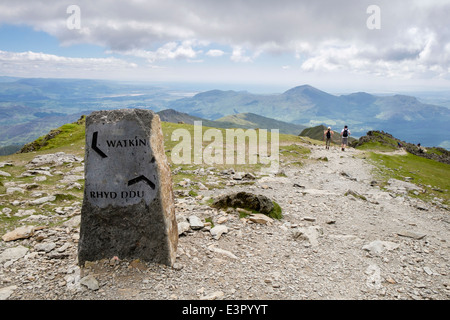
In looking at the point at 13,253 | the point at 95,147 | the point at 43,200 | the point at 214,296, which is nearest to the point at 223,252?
the point at 214,296

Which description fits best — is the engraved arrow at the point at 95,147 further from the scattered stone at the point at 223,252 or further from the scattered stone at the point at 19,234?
the scattered stone at the point at 223,252

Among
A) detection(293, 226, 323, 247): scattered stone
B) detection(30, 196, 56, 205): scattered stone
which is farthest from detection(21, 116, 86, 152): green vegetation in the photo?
detection(293, 226, 323, 247): scattered stone

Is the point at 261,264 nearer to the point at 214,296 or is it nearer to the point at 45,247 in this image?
the point at 214,296

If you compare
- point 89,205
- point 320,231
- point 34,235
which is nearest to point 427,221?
point 320,231

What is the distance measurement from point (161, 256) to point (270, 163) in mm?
20119

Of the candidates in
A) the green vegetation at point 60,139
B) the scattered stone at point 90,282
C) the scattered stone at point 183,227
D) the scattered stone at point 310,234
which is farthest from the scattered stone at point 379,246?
the green vegetation at point 60,139

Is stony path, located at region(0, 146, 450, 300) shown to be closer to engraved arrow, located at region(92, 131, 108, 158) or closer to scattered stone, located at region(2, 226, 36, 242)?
scattered stone, located at region(2, 226, 36, 242)

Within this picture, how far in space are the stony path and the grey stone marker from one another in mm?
602

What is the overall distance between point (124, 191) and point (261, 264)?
5335 mm

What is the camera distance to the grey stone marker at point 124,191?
809cm

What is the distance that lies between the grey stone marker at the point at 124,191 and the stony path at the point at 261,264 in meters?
0.60

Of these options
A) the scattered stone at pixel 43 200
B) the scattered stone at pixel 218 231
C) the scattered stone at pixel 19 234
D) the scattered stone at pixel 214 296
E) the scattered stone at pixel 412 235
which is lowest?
the scattered stone at pixel 412 235
